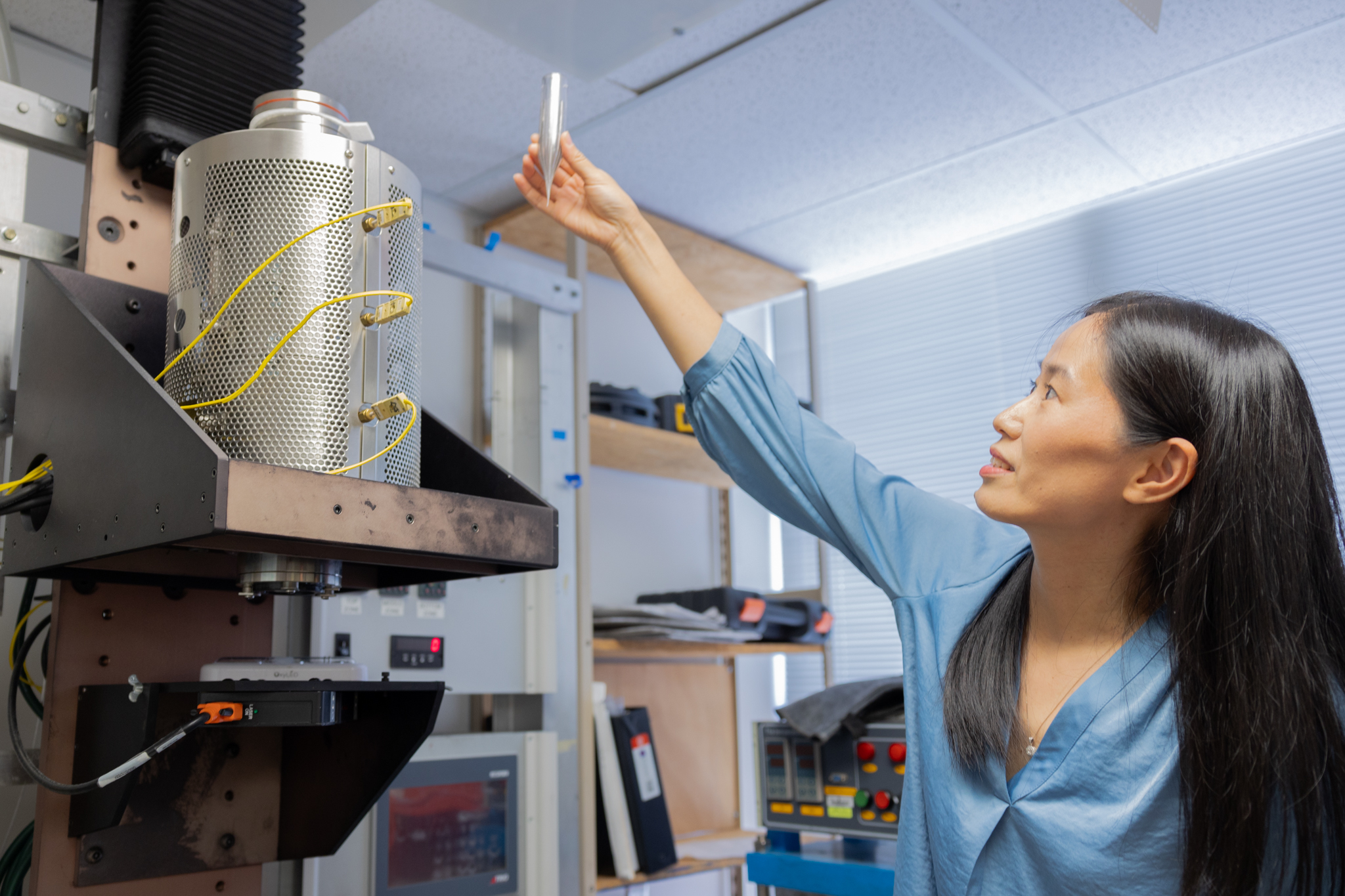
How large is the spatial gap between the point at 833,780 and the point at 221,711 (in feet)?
3.75

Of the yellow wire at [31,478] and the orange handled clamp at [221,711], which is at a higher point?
the yellow wire at [31,478]

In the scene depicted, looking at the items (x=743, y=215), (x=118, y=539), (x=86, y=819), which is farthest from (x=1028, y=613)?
(x=743, y=215)

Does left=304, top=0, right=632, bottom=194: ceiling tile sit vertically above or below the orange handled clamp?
above

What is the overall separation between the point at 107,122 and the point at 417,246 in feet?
1.34

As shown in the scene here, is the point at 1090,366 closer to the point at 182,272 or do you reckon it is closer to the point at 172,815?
the point at 182,272

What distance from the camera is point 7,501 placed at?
89 centimetres

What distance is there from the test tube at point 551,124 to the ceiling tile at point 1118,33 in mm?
1194

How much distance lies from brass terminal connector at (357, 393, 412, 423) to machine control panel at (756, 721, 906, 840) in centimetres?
109

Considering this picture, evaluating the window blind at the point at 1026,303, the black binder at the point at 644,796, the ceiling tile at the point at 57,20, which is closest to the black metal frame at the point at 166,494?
the ceiling tile at the point at 57,20

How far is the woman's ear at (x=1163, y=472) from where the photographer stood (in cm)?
95

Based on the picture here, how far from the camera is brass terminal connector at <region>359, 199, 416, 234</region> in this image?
0.92m

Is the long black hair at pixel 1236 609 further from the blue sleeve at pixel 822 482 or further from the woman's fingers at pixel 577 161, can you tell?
the woman's fingers at pixel 577 161

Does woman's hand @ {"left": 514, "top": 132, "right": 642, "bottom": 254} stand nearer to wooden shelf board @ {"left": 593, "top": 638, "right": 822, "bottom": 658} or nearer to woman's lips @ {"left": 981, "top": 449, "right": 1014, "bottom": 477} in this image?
woman's lips @ {"left": 981, "top": 449, "right": 1014, "bottom": 477}

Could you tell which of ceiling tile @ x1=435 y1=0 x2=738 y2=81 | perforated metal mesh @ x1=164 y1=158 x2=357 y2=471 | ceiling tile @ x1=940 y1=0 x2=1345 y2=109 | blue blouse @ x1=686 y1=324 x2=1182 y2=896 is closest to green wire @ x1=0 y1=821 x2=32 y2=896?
perforated metal mesh @ x1=164 y1=158 x2=357 y2=471
